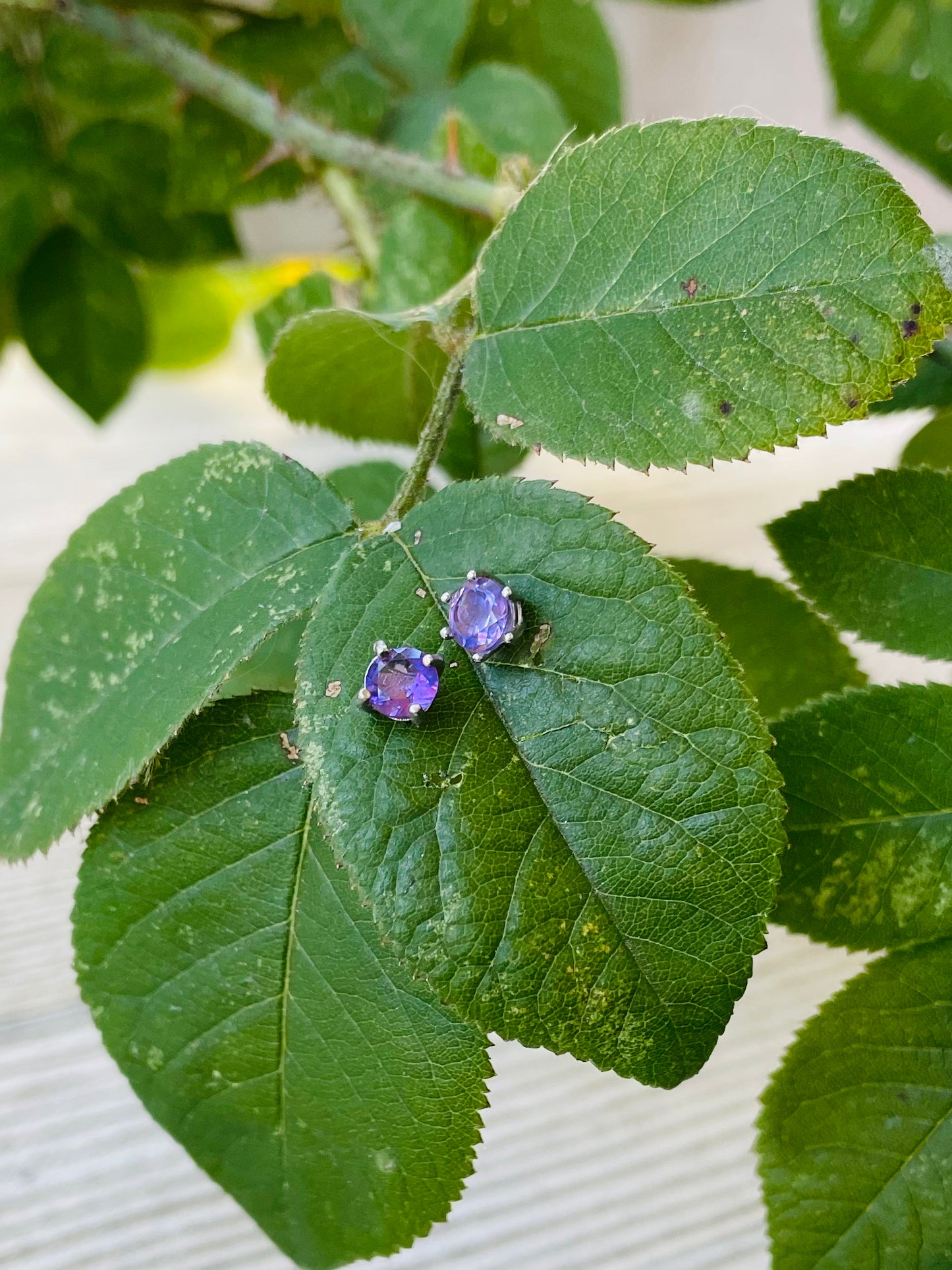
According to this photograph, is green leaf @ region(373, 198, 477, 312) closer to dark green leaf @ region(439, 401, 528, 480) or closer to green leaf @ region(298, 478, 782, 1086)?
dark green leaf @ region(439, 401, 528, 480)

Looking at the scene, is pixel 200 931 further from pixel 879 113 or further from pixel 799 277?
pixel 879 113

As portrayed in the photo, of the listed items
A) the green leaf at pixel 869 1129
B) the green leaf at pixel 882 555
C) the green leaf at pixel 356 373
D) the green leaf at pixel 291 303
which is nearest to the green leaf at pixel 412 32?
the green leaf at pixel 291 303

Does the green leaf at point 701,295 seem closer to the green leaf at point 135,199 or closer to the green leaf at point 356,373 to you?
the green leaf at point 356,373

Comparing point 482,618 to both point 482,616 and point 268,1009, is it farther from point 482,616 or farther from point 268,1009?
point 268,1009

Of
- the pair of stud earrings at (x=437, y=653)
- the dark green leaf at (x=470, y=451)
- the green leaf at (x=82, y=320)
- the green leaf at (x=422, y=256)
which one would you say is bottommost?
the green leaf at (x=82, y=320)

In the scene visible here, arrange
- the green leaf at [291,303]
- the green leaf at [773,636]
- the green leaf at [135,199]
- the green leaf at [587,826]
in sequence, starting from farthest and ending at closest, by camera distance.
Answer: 1. the green leaf at [135,199]
2. the green leaf at [291,303]
3. the green leaf at [773,636]
4. the green leaf at [587,826]

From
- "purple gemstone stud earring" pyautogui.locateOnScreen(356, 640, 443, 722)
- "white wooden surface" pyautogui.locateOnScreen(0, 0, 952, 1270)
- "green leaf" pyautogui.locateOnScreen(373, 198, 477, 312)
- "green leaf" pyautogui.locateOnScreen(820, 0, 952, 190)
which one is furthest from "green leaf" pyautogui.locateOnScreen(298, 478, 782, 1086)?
"green leaf" pyautogui.locateOnScreen(820, 0, 952, 190)

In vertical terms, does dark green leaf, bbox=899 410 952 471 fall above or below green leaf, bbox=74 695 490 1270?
above
